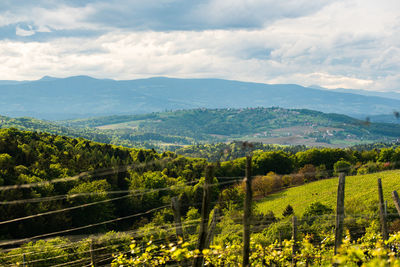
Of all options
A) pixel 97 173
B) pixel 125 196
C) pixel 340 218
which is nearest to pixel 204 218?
pixel 340 218

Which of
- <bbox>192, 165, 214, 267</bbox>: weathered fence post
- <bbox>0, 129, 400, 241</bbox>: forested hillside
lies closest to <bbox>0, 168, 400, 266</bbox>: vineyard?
<bbox>192, 165, 214, 267</bbox>: weathered fence post

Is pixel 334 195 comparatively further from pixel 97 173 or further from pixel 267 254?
pixel 267 254

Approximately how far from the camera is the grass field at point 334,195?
48.9m

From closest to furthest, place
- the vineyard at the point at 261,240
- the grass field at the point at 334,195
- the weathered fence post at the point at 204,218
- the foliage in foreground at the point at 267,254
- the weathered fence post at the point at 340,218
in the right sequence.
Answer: the foliage in foreground at the point at 267,254
the weathered fence post at the point at 204,218
the weathered fence post at the point at 340,218
the vineyard at the point at 261,240
the grass field at the point at 334,195

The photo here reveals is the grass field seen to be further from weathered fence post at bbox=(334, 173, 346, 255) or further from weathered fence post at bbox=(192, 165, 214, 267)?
weathered fence post at bbox=(192, 165, 214, 267)

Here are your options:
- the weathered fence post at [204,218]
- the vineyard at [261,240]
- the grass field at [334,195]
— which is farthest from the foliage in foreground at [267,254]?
the grass field at [334,195]

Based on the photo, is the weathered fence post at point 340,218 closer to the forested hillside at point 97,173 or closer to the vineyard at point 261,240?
the vineyard at point 261,240

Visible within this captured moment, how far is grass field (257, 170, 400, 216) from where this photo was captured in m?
48.9

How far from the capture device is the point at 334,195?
6116 centimetres

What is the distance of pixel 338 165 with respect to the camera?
90375 mm

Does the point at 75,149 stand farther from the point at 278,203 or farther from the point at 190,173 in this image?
the point at 278,203

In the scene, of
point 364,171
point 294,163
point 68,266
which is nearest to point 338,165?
point 364,171

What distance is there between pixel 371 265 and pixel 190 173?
79.9 meters

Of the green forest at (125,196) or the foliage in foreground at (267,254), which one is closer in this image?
the foliage in foreground at (267,254)
